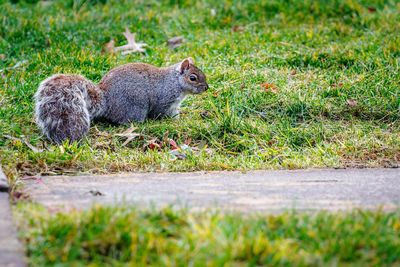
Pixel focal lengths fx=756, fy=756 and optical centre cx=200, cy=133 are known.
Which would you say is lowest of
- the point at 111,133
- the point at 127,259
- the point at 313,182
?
the point at 111,133

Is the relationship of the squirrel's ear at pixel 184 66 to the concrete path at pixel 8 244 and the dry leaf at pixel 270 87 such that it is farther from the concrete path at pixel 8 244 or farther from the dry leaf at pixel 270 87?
the concrete path at pixel 8 244

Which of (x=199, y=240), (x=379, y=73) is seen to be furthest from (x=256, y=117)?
(x=199, y=240)

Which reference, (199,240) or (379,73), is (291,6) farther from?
(199,240)

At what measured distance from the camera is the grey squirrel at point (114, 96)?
17.5 feet

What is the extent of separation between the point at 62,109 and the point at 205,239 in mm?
2794

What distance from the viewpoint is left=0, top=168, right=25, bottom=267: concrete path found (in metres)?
2.72

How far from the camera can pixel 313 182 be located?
4113 millimetres

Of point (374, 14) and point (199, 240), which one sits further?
point (374, 14)

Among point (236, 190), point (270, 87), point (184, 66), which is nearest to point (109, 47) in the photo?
point (184, 66)

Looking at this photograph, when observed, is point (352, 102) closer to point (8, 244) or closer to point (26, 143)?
point (26, 143)

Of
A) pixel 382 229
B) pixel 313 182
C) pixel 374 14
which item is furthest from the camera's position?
pixel 374 14

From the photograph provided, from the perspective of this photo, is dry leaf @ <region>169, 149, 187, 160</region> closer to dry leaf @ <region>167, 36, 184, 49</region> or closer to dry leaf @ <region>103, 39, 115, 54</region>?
dry leaf @ <region>103, 39, 115, 54</region>

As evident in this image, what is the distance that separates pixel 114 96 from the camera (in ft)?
19.7

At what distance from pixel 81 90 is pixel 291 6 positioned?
154 inches
